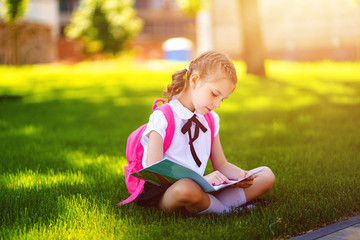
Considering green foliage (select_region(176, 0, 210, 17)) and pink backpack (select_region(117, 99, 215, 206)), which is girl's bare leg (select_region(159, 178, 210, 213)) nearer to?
pink backpack (select_region(117, 99, 215, 206))

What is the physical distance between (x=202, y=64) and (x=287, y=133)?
12.6 ft

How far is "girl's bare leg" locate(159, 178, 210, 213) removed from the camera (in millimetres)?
3188

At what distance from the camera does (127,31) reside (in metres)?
40.2

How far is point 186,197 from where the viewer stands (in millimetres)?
3195

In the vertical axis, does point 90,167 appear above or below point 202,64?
below

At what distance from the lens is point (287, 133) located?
268 inches

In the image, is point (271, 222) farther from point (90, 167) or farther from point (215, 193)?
point (90, 167)

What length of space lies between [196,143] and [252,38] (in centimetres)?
1318

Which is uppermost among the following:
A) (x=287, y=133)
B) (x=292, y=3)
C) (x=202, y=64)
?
(x=292, y=3)

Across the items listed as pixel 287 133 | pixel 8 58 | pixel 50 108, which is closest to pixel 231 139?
pixel 287 133

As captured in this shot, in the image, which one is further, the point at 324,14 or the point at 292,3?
the point at 324,14

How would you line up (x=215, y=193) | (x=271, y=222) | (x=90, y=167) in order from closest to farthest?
(x=271, y=222)
(x=215, y=193)
(x=90, y=167)

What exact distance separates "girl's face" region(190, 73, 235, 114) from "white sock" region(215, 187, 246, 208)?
2.30ft

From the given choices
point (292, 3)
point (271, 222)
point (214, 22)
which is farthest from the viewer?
point (214, 22)
